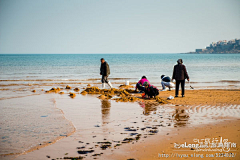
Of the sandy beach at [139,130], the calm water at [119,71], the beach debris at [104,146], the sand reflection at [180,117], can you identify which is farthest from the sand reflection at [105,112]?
the calm water at [119,71]

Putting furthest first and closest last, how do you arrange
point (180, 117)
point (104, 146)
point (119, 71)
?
point (119, 71) < point (180, 117) < point (104, 146)

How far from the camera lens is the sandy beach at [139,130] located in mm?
4773

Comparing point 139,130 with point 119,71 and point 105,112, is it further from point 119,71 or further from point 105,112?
point 119,71

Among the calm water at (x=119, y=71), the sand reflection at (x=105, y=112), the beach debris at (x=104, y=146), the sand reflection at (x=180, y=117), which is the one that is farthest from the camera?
the calm water at (x=119, y=71)

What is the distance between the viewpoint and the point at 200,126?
21.8ft

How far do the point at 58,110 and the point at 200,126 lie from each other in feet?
16.9

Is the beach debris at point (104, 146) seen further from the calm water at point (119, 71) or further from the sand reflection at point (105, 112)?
the calm water at point (119, 71)

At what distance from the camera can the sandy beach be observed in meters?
4.77

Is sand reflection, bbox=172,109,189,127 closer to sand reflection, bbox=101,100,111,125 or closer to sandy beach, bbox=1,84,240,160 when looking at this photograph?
sandy beach, bbox=1,84,240,160

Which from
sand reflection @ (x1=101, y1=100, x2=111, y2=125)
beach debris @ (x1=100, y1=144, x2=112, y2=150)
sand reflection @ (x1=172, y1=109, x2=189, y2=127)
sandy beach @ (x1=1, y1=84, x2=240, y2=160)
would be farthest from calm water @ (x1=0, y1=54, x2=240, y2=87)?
beach debris @ (x1=100, y1=144, x2=112, y2=150)

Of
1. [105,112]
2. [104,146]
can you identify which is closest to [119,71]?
[105,112]

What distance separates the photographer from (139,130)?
630 centimetres

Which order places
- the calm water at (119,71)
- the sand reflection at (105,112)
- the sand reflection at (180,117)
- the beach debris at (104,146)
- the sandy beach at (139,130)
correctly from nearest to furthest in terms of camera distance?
the sandy beach at (139,130)
the beach debris at (104,146)
the sand reflection at (180,117)
the sand reflection at (105,112)
the calm water at (119,71)

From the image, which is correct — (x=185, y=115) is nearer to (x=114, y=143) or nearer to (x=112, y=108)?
(x=112, y=108)
